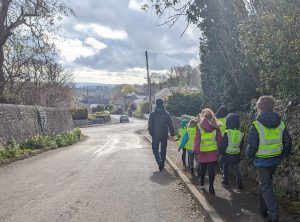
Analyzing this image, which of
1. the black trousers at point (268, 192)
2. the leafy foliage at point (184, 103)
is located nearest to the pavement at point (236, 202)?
the black trousers at point (268, 192)

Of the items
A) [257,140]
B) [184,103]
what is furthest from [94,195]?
[184,103]

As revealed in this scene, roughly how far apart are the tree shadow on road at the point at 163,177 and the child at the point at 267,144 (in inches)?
168

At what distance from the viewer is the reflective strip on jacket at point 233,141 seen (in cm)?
870

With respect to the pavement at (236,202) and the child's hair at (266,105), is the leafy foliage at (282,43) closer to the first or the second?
the child's hair at (266,105)

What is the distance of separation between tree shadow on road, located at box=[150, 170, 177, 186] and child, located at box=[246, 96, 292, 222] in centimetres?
427

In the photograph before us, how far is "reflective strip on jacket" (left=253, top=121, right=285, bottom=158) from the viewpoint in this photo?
6219mm

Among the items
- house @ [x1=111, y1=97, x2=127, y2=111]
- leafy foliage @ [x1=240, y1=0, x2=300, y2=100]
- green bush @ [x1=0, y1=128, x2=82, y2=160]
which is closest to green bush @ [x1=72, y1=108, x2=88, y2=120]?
green bush @ [x1=0, y1=128, x2=82, y2=160]

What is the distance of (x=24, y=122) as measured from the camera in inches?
859

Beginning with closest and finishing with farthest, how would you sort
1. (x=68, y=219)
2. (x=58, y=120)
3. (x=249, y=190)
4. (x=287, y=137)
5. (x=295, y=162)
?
(x=287, y=137)
(x=68, y=219)
(x=295, y=162)
(x=249, y=190)
(x=58, y=120)

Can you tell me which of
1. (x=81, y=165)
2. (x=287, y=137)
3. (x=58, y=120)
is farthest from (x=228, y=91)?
(x=58, y=120)

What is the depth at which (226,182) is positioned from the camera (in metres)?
9.46

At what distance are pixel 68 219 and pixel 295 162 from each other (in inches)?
150

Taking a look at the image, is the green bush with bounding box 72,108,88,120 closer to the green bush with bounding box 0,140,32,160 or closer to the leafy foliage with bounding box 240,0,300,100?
the green bush with bounding box 0,140,32,160

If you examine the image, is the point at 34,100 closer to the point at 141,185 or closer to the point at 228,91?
the point at 228,91
